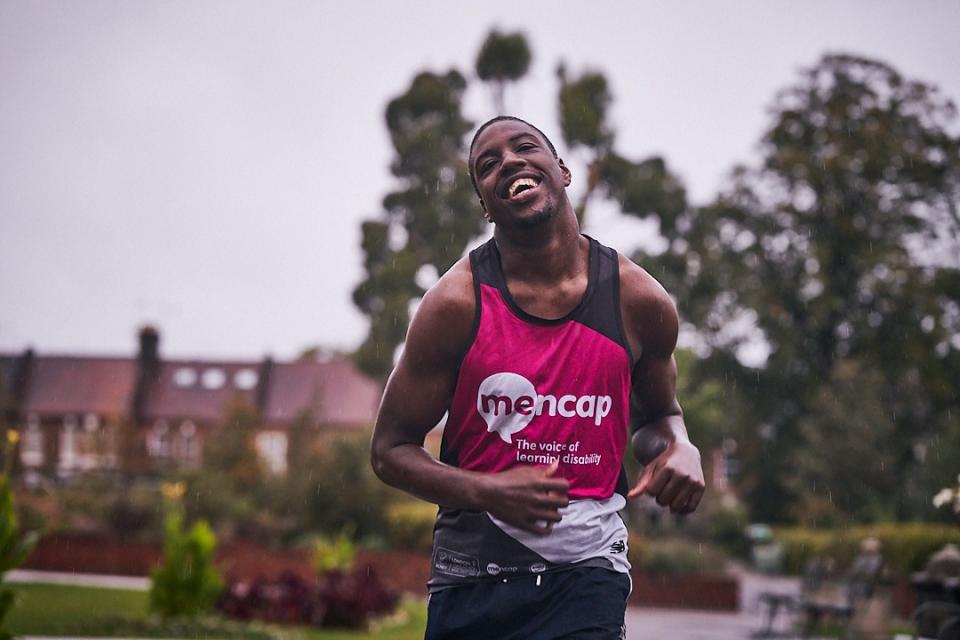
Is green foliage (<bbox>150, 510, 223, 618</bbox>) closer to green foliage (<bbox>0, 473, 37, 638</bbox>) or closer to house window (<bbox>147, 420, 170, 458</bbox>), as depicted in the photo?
green foliage (<bbox>0, 473, 37, 638</bbox>)

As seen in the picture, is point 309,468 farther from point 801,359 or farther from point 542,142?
point 542,142

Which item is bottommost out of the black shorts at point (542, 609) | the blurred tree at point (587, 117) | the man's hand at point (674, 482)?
the black shorts at point (542, 609)

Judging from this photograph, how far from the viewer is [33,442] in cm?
5756

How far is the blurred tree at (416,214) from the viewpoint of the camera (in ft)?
84.3

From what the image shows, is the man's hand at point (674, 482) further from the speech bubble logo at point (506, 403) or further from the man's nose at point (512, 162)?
the man's nose at point (512, 162)

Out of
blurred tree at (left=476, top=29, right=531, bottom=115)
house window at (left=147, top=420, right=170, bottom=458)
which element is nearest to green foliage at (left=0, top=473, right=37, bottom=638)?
blurred tree at (left=476, top=29, right=531, bottom=115)

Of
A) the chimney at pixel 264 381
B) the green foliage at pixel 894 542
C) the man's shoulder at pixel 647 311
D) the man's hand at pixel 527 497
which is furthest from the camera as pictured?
the chimney at pixel 264 381

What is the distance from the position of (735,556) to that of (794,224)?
9.56 m

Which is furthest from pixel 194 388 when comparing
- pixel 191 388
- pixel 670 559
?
pixel 670 559

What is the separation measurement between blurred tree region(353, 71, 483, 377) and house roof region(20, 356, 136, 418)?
31.1 m

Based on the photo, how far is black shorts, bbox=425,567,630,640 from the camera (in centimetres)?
288

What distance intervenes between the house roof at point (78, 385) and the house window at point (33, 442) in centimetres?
56

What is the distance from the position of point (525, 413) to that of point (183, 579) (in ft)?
30.6

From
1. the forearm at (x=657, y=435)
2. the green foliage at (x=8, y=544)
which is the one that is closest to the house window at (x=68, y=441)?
the green foliage at (x=8, y=544)
